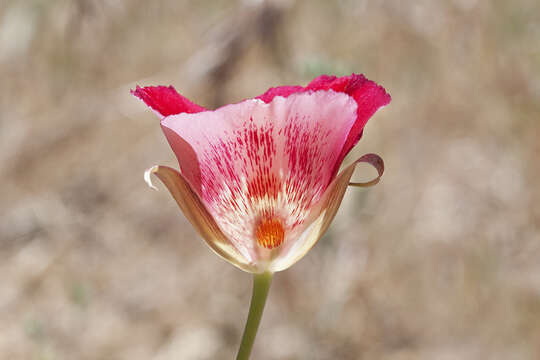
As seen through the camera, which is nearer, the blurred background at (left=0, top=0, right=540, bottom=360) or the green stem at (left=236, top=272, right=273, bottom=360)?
the green stem at (left=236, top=272, right=273, bottom=360)

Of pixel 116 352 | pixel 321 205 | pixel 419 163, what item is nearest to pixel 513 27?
pixel 419 163

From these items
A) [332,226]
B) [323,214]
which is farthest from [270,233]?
[332,226]

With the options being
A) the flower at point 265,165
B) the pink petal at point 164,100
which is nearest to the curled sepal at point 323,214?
the flower at point 265,165

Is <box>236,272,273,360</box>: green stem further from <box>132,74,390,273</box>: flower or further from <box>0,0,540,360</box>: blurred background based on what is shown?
<box>0,0,540,360</box>: blurred background

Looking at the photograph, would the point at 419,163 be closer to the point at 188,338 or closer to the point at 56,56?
the point at 188,338

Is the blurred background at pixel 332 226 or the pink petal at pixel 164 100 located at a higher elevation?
the blurred background at pixel 332 226

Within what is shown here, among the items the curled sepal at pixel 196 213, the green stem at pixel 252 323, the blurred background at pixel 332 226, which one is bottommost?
the green stem at pixel 252 323

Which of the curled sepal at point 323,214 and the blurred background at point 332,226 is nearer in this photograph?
the curled sepal at point 323,214

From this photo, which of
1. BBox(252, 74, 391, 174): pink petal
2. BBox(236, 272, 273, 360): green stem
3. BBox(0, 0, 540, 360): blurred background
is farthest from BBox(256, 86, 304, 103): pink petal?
BBox(0, 0, 540, 360): blurred background

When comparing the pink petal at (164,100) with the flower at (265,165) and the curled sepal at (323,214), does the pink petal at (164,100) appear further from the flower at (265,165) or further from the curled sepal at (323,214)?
the curled sepal at (323,214)
